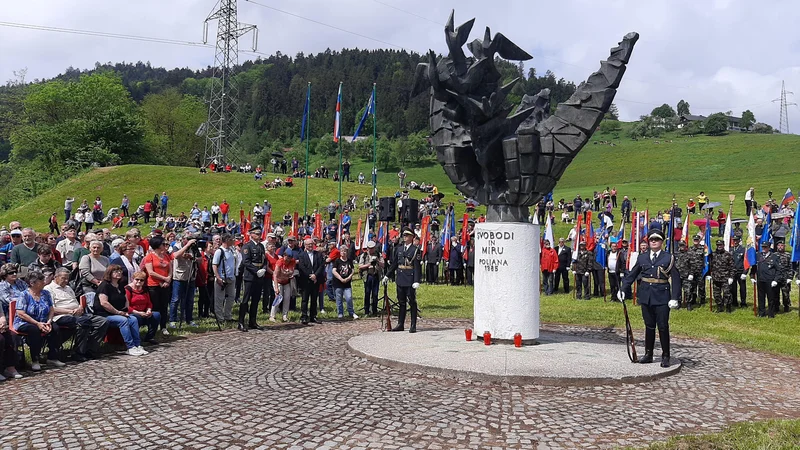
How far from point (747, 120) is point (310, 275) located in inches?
5319

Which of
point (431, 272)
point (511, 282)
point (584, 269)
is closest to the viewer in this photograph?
point (511, 282)

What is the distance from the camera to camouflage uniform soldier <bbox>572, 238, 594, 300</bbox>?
19.4m

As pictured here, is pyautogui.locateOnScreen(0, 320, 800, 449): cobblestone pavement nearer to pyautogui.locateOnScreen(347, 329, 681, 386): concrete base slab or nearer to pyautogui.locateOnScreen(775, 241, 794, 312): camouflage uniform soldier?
pyautogui.locateOnScreen(347, 329, 681, 386): concrete base slab

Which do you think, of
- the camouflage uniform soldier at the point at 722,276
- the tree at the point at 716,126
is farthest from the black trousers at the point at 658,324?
the tree at the point at 716,126

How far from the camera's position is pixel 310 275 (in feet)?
45.6

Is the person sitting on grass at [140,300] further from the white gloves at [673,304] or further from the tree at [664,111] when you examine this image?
the tree at [664,111]

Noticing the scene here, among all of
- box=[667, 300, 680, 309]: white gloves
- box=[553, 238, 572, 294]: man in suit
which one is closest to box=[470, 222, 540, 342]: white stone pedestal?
box=[667, 300, 680, 309]: white gloves

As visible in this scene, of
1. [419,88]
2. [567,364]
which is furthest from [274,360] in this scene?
[419,88]

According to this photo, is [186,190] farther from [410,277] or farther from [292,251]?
[410,277]

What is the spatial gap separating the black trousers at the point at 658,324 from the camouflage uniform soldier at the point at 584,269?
33.3 feet

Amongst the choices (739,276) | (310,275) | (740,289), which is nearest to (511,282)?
(310,275)

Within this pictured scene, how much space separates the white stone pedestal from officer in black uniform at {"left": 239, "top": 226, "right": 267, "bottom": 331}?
504cm

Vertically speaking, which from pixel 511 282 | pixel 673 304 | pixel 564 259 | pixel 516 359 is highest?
pixel 564 259

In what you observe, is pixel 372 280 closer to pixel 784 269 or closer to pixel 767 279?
pixel 767 279
